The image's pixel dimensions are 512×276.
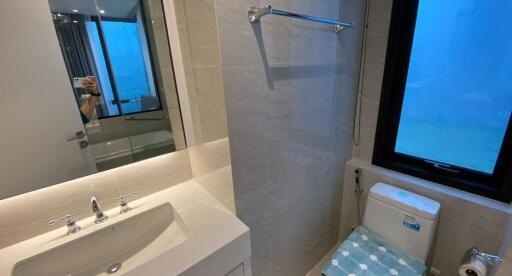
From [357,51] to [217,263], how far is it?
1.42 metres

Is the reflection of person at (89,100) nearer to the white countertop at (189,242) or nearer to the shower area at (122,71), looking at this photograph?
the shower area at (122,71)

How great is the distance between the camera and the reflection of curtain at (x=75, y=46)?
33.4 inches

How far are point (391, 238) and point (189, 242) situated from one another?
120 centimetres

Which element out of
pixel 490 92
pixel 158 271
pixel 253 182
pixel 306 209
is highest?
pixel 490 92

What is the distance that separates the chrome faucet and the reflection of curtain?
0.43 metres

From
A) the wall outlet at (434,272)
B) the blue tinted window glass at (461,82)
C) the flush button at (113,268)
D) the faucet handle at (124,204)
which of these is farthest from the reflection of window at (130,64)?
the wall outlet at (434,272)

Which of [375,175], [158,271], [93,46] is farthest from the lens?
[375,175]

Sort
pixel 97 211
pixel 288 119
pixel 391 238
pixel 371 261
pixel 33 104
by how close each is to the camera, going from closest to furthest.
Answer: pixel 33 104 → pixel 97 211 → pixel 288 119 → pixel 371 261 → pixel 391 238

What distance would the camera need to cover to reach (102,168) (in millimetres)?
1007

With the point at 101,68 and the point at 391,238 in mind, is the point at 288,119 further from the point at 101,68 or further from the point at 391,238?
the point at 391,238

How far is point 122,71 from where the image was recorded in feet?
3.28

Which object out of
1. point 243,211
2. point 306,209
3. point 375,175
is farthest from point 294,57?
point 375,175

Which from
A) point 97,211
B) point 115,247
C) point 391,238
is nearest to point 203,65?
point 97,211

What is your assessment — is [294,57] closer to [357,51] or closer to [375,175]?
[357,51]
